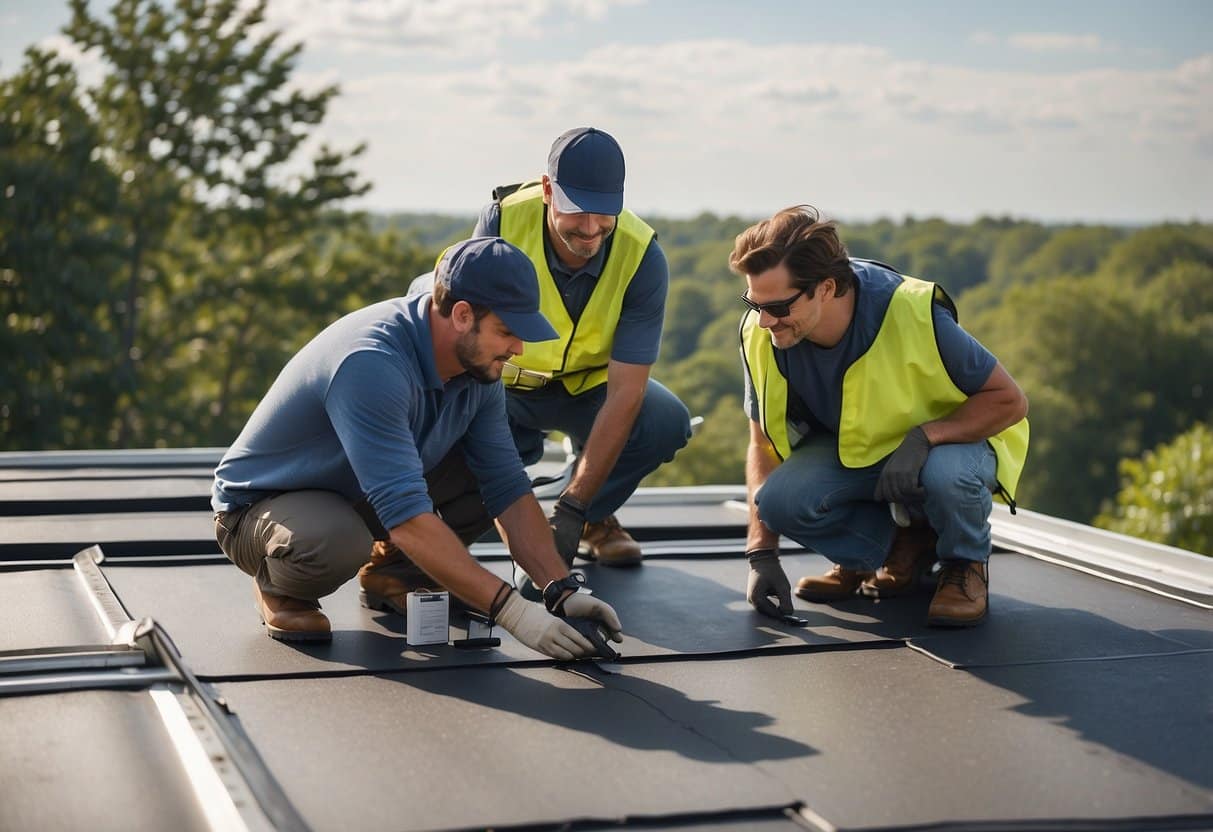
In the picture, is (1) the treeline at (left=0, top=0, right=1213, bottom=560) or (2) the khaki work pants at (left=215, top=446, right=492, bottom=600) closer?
(2) the khaki work pants at (left=215, top=446, right=492, bottom=600)

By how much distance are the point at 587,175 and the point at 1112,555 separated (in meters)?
1.91

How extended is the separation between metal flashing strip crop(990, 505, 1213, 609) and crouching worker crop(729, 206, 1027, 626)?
535 millimetres

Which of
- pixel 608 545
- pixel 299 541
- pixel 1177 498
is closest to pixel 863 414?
pixel 608 545

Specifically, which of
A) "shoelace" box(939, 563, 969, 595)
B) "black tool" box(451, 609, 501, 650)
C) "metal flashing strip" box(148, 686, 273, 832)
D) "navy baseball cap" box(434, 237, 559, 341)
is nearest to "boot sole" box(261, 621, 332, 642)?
"black tool" box(451, 609, 501, 650)

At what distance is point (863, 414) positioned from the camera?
330 cm

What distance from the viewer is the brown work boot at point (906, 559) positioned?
357cm

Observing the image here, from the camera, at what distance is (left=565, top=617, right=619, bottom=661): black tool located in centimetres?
283

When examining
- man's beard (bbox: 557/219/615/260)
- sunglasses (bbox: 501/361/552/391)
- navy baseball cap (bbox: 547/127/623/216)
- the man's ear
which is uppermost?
navy baseball cap (bbox: 547/127/623/216)

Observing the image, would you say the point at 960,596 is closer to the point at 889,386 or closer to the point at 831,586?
the point at 831,586

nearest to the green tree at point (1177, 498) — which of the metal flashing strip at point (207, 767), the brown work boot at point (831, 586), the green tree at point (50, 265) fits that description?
the brown work boot at point (831, 586)

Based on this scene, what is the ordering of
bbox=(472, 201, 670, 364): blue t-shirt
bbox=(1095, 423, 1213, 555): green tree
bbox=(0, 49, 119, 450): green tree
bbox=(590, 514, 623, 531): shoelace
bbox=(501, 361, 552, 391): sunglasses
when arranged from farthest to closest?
1. bbox=(0, 49, 119, 450): green tree
2. bbox=(1095, 423, 1213, 555): green tree
3. bbox=(590, 514, 623, 531): shoelace
4. bbox=(501, 361, 552, 391): sunglasses
5. bbox=(472, 201, 670, 364): blue t-shirt

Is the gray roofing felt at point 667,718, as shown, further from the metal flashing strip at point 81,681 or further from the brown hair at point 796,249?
the brown hair at point 796,249

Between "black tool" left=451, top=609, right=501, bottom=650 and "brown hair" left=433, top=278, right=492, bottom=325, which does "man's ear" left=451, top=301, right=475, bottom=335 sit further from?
"black tool" left=451, top=609, right=501, bottom=650

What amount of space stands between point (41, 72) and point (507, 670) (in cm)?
1740
